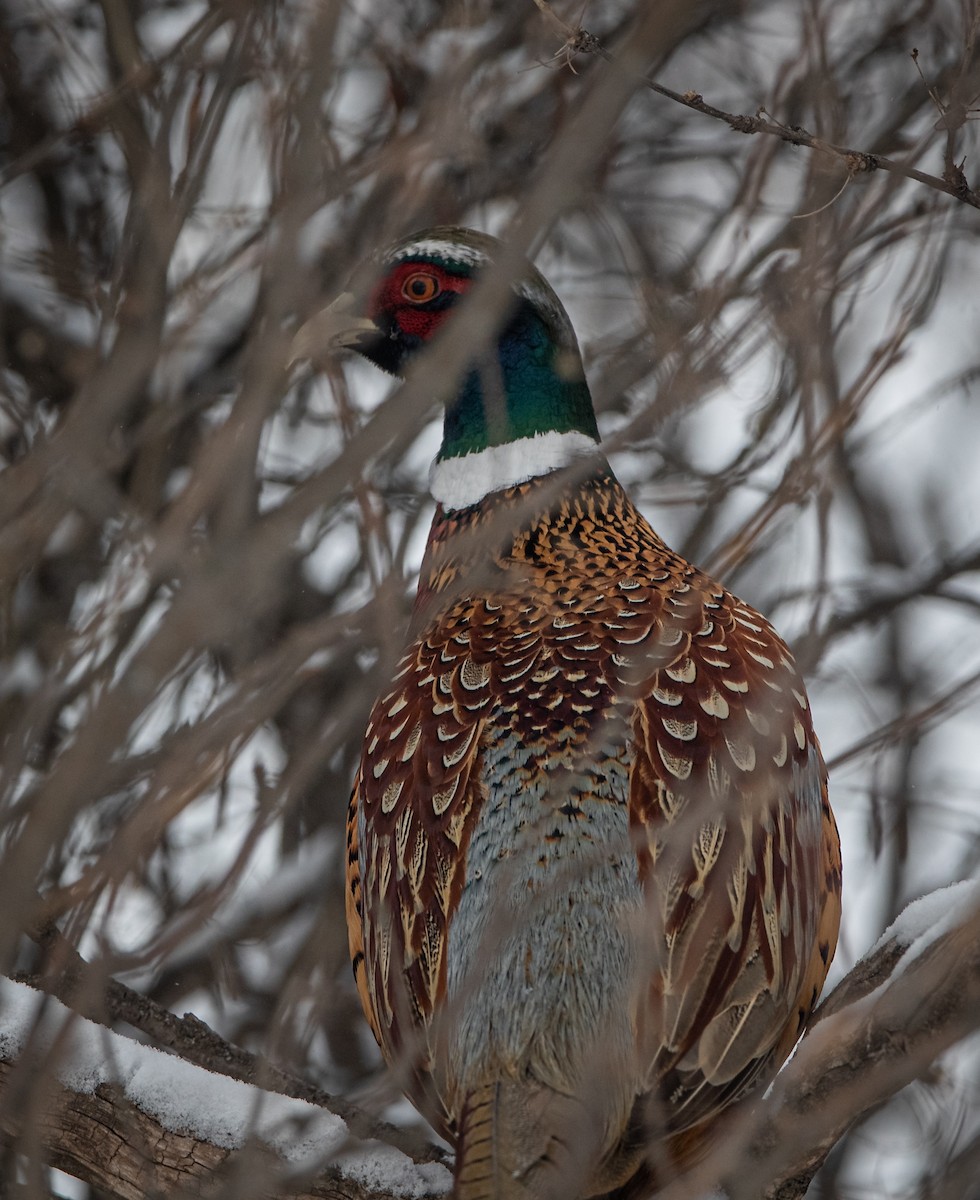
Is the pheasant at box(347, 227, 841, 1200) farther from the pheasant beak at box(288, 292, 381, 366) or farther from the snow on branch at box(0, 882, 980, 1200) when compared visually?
the pheasant beak at box(288, 292, 381, 366)

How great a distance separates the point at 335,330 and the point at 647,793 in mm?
1757

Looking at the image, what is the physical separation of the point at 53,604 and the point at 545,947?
273 centimetres

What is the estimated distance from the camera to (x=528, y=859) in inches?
128

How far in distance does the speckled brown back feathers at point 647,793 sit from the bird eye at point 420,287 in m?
0.89

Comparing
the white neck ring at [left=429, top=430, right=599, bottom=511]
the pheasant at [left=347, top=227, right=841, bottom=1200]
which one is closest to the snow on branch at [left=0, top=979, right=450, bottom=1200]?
the pheasant at [left=347, top=227, right=841, bottom=1200]

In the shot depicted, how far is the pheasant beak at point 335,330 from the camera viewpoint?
4176mm

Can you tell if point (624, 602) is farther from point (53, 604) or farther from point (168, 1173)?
point (53, 604)

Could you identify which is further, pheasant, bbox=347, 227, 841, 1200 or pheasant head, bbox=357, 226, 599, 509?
pheasant head, bbox=357, 226, 599, 509

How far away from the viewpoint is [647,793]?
3352 mm

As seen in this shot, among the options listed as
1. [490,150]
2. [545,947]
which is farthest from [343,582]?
[545,947]

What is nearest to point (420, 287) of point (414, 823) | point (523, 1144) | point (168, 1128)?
point (414, 823)

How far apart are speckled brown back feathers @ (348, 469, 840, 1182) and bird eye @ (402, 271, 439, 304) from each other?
2.93 feet

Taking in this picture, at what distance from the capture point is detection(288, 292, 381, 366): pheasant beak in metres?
4.18

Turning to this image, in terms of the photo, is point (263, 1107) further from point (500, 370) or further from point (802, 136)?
point (500, 370)
